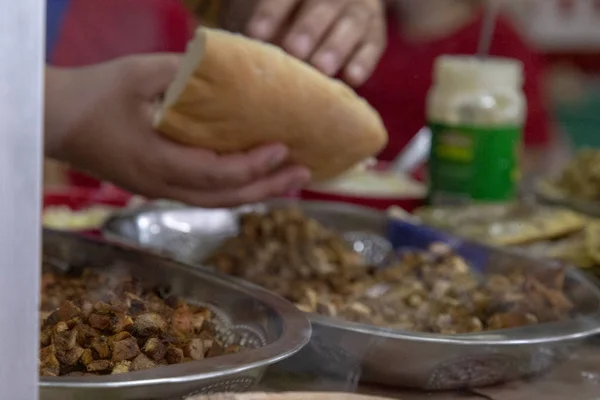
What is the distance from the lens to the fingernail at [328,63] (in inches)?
37.1

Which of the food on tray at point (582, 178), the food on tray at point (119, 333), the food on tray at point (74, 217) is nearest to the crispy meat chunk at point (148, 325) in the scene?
the food on tray at point (119, 333)

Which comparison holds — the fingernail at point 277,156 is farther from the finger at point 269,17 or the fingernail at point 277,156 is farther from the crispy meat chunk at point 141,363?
the crispy meat chunk at point 141,363

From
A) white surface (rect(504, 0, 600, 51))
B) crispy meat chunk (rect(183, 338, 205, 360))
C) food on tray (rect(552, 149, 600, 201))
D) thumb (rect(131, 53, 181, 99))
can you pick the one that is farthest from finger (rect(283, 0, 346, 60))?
white surface (rect(504, 0, 600, 51))

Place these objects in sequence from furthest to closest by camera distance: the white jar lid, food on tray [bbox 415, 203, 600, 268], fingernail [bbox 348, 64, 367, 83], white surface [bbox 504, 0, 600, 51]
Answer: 1. white surface [bbox 504, 0, 600, 51]
2. the white jar lid
3. food on tray [bbox 415, 203, 600, 268]
4. fingernail [bbox 348, 64, 367, 83]

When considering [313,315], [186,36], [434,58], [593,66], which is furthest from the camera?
[593,66]

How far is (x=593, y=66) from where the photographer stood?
3.56 m

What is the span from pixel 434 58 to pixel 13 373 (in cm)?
98

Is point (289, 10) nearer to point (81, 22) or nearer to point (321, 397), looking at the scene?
point (321, 397)

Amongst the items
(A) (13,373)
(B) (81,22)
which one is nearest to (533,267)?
(A) (13,373)

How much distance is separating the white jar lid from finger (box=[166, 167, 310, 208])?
1.13ft

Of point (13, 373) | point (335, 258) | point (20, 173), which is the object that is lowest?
point (335, 258)

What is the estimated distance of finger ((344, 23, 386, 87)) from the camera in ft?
3.29

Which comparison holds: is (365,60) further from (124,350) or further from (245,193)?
(124,350)

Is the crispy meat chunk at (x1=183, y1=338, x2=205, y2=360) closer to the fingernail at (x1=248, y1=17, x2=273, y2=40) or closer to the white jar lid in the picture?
the fingernail at (x1=248, y1=17, x2=273, y2=40)
